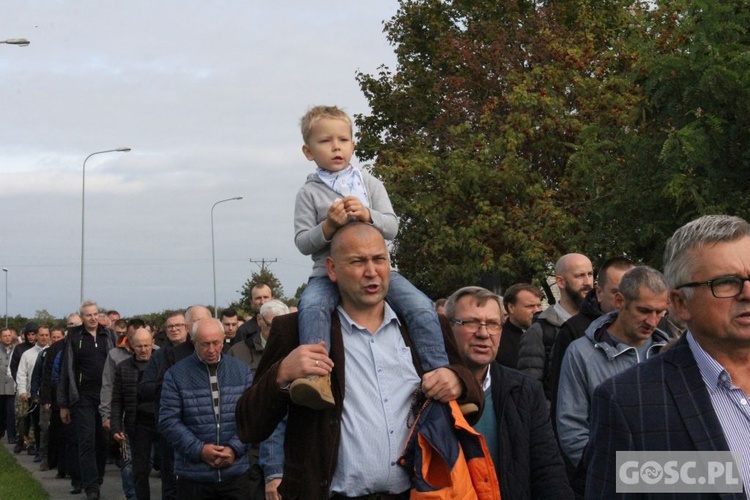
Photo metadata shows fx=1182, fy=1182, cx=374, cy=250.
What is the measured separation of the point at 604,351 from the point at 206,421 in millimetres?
3885

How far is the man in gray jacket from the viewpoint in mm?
6168

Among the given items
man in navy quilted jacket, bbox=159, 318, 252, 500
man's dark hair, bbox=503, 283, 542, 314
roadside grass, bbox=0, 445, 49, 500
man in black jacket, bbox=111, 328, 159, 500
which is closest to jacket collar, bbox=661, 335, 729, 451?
man in navy quilted jacket, bbox=159, 318, 252, 500

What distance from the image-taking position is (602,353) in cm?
630

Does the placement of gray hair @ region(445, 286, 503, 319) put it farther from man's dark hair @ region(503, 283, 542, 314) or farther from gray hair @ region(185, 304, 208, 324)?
gray hair @ region(185, 304, 208, 324)

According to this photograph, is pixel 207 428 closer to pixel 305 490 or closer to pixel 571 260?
pixel 571 260

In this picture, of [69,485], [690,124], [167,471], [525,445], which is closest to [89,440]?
[69,485]

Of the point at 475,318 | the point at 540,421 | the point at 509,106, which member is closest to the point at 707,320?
the point at 540,421

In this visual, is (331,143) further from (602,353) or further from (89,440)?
(89,440)

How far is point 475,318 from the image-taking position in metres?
5.82

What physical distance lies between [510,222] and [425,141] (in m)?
4.83

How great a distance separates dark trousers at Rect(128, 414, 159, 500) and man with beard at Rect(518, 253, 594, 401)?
17.6 ft

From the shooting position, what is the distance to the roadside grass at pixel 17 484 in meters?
15.0

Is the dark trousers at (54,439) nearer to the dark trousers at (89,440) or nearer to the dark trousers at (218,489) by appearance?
the dark trousers at (89,440)

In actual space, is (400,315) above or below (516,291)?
below
